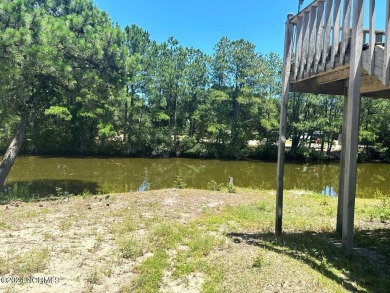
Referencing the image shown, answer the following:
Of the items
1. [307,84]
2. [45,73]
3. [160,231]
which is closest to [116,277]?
[160,231]

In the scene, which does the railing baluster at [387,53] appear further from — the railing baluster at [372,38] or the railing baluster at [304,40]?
the railing baluster at [304,40]

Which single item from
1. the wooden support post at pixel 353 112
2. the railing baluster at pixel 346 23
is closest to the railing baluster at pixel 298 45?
the railing baluster at pixel 346 23

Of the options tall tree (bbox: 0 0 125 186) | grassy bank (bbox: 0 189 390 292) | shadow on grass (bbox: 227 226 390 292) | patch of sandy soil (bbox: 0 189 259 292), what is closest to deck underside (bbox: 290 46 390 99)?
shadow on grass (bbox: 227 226 390 292)

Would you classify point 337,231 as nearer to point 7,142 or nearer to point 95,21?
point 95,21

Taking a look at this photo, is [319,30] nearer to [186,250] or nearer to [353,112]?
[353,112]

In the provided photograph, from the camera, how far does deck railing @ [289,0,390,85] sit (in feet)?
12.1

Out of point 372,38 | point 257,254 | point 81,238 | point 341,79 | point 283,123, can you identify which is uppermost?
point 372,38

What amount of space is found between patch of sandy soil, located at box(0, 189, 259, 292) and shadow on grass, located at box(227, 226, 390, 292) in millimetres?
1511

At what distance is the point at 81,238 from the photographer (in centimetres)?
533

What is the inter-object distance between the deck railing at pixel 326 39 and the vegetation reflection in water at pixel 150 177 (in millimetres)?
9757

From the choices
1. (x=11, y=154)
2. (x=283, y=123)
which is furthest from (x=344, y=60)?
(x=11, y=154)

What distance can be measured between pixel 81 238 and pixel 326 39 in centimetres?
489

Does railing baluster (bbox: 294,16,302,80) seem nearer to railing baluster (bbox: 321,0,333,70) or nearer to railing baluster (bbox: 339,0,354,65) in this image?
railing baluster (bbox: 321,0,333,70)

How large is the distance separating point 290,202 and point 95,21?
9393 millimetres
